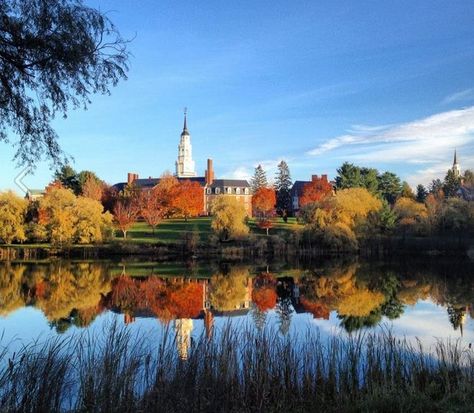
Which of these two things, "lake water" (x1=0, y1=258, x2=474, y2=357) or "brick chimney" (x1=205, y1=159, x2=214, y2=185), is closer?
"lake water" (x1=0, y1=258, x2=474, y2=357)

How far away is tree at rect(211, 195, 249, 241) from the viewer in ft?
190

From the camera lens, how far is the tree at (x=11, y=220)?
5956 cm

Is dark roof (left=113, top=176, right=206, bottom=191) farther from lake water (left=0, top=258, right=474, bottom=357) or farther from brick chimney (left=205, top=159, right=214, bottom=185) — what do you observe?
lake water (left=0, top=258, right=474, bottom=357)

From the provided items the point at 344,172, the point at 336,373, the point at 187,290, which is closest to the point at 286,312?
the point at 187,290

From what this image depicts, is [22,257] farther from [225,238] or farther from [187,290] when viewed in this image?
[187,290]

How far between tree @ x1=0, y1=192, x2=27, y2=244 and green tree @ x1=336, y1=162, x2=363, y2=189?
162 ft

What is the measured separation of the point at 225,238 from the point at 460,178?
6199cm

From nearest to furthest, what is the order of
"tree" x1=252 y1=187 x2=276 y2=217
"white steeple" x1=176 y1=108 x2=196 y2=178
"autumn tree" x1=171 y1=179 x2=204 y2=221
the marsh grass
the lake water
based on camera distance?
the marsh grass → the lake water → "tree" x1=252 y1=187 x2=276 y2=217 → "autumn tree" x1=171 y1=179 x2=204 y2=221 → "white steeple" x1=176 y1=108 x2=196 y2=178

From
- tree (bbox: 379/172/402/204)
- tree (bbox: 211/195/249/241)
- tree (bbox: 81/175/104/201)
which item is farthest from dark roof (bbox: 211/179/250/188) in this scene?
tree (bbox: 211/195/249/241)

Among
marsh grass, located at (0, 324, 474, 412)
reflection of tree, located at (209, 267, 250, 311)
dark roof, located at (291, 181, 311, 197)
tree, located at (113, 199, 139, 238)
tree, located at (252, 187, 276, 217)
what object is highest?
dark roof, located at (291, 181, 311, 197)

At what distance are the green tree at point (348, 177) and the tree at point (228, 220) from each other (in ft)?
99.9

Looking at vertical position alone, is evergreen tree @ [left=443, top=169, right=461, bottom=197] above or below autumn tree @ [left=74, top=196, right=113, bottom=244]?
above

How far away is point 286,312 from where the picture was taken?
24016 millimetres

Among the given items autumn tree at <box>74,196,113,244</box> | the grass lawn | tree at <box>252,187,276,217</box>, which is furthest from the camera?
tree at <box>252,187,276,217</box>
